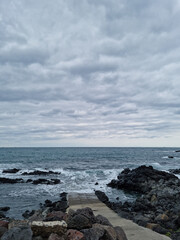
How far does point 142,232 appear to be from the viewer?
21.3 ft

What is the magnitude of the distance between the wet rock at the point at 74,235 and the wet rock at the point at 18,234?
34.3 inches

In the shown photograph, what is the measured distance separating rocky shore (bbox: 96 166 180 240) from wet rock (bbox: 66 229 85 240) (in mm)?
3742

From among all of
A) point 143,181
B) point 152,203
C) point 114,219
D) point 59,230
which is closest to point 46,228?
point 59,230

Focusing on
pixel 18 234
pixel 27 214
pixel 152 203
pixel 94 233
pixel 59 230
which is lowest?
pixel 27 214

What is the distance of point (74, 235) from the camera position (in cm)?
477

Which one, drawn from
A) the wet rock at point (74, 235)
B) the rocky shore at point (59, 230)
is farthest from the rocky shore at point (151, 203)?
the wet rock at point (74, 235)

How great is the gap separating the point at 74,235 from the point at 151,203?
1193cm

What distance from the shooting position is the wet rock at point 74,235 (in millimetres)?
Result: 4708

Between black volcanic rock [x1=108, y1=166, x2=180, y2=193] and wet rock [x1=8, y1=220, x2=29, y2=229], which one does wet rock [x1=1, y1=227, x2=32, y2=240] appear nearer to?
wet rock [x1=8, y1=220, x2=29, y2=229]

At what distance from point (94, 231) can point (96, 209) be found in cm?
491

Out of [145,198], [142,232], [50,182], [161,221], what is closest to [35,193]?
[50,182]

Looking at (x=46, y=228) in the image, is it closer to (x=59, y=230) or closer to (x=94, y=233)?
(x=59, y=230)

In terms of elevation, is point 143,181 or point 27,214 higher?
point 143,181

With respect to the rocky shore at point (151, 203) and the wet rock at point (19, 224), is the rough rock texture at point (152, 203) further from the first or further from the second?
the wet rock at point (19, 224)
